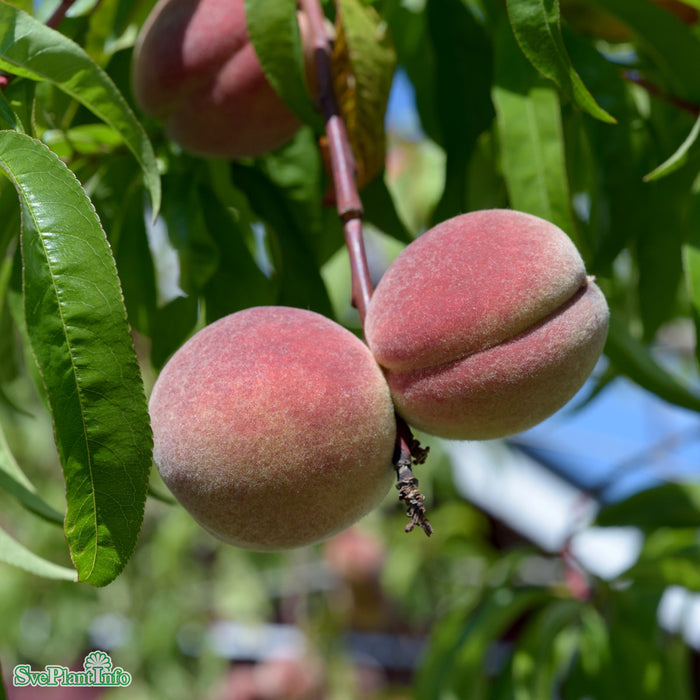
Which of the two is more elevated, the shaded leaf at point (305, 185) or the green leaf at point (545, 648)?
the shaded leaf at point (305, 185)

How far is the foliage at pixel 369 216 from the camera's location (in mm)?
464

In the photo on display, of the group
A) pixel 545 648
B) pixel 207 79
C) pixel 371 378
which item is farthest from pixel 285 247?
pixel 545 648

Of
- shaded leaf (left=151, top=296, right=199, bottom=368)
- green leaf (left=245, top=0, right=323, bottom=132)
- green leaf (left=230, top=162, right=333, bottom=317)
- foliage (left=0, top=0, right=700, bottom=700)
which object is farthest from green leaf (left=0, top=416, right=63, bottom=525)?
green leaf (left=245, top=0, right=323, bottom=132)

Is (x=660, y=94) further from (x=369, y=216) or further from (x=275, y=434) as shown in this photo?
(x=275, y=434)

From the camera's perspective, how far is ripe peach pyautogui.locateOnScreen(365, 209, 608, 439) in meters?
0.54

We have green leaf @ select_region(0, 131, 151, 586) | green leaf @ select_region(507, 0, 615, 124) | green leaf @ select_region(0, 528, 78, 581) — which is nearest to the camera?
green leaf @ select_region(0, 131, 151, 586)

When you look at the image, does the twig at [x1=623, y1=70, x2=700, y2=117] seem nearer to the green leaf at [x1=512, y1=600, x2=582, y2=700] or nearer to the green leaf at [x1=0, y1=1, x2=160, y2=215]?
the green leaf at [x1=0, y1=1, x2=160, y2=215]

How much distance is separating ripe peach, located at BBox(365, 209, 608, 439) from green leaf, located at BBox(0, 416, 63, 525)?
0.35m

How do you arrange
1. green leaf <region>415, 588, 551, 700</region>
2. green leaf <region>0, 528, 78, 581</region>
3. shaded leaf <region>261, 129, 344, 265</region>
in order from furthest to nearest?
green leaf <region>415, 588, 551, 700</region>
shaded leaf <region>261, 129, 344, 265</region>
green leaf <region>0, 528, 78, 581</region>

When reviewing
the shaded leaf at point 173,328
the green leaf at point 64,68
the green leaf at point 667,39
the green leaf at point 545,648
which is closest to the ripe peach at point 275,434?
the green leaf at point 64,68

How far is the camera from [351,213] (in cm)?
64

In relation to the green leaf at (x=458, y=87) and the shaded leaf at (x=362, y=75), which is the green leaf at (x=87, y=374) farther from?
the green leaf at (x=458, y=87)

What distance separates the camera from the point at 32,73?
57 centimetres

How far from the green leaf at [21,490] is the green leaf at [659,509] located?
2.81 feet
